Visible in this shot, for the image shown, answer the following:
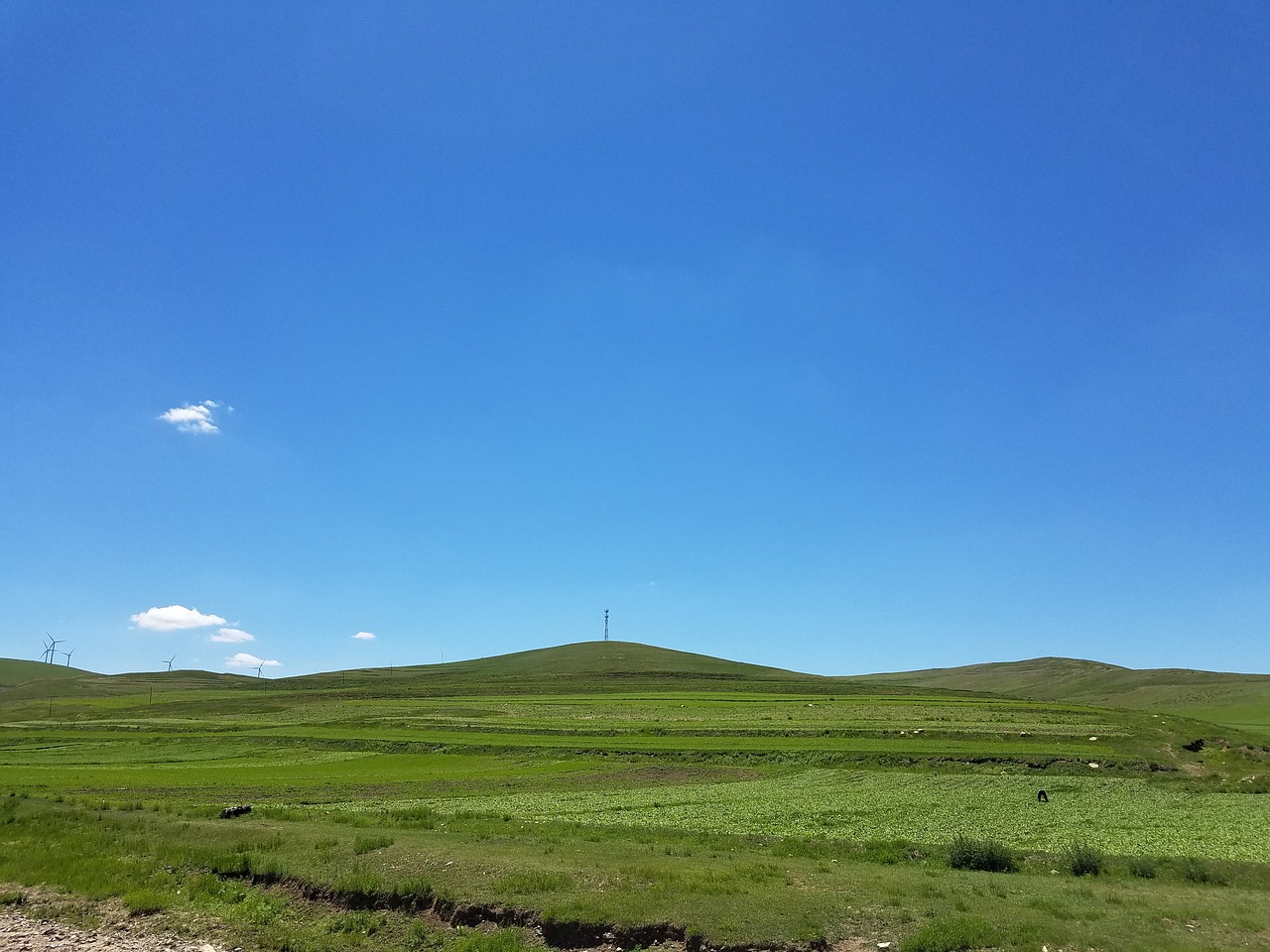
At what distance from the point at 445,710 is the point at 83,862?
310ft

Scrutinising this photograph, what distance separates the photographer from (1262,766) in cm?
6569

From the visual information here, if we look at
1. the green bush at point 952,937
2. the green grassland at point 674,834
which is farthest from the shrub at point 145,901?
the green bush at point 952,937

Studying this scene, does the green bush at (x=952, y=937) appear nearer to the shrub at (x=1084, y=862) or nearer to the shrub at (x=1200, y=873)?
the shrub at (x=1084, y=862)

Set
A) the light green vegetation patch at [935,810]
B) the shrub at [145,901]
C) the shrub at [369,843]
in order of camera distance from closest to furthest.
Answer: the shrub at [145,901], the shrub at [369,843], the light green vegetation patch at [935,810]

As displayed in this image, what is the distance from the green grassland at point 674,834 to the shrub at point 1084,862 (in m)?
0.25

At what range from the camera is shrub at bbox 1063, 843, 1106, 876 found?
3003cm

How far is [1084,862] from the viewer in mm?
30188

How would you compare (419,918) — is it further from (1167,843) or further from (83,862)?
(1167,843)

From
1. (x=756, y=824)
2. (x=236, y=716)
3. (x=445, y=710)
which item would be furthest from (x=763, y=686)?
(x=756, y=824)

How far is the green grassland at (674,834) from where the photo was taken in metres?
23.8

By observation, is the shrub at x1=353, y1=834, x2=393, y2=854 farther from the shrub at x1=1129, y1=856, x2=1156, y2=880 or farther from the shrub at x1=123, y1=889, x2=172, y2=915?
the shrub at x1=1129, y1=856, x2=1156, y2=880

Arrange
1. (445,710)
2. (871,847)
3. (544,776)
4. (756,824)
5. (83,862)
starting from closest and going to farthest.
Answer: (83,862), (871,847), (756,824), (544,776), (445,710)

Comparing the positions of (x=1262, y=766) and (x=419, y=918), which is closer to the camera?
(x=419, y=918)

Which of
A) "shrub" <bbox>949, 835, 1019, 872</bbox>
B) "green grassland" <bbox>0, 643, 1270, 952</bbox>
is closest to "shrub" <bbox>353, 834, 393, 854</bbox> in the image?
"green grassland" <bbox>0, 643, 1270, 952</bbox>
